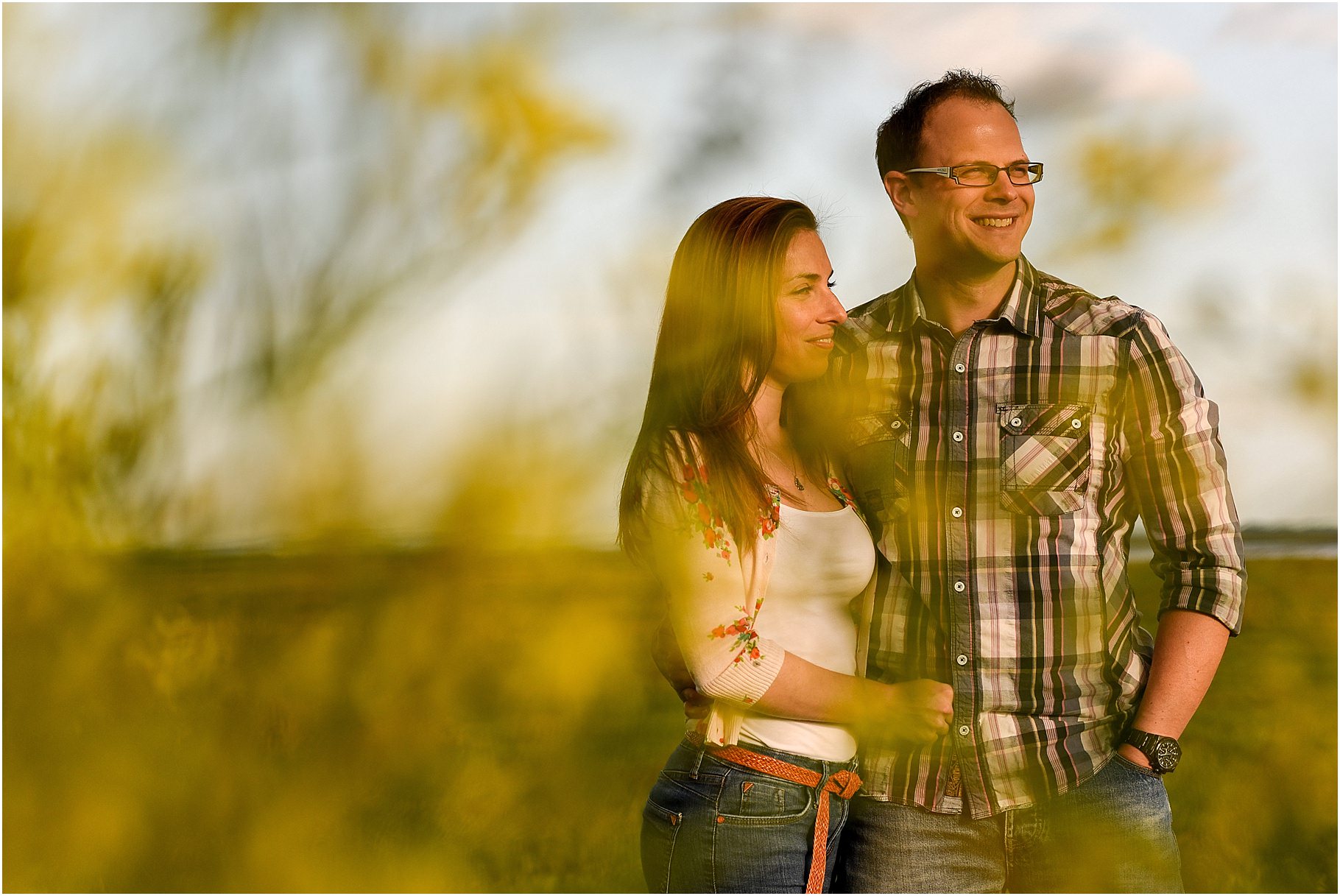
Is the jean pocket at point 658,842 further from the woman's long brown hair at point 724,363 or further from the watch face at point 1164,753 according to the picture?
the watch face at point 1164,753

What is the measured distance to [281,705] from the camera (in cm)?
69

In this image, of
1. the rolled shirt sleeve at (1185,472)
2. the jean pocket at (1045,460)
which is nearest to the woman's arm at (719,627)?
the jean pocket at (1045,460)

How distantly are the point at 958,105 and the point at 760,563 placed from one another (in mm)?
662

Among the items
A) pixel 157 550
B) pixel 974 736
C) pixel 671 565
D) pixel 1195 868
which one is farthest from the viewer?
pixel 1195 868

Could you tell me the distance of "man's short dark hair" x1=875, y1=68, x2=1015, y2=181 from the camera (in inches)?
55.7

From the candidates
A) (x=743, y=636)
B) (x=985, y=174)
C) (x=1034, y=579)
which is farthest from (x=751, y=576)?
(x=985, y=174)

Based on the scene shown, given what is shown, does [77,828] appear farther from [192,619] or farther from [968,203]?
[968,203]

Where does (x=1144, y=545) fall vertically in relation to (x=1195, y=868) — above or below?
above

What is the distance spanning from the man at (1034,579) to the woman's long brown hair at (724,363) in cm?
23

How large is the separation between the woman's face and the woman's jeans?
421 millimetres

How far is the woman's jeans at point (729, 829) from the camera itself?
1.13 metres

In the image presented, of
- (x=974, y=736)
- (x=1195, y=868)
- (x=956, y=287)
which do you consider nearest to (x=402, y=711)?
(x=974, y=736)

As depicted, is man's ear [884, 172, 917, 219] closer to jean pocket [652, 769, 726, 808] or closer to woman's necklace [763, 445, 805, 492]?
woman's necklace [763, 445, 805, 492]

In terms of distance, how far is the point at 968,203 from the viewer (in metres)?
1.37
